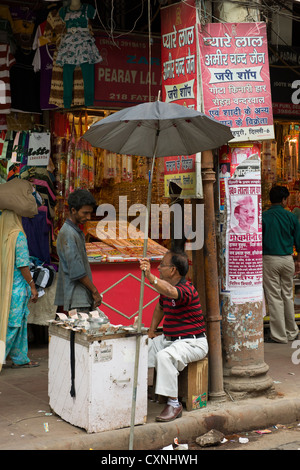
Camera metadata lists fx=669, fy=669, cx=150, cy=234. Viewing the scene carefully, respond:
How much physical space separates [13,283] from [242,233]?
263 cm

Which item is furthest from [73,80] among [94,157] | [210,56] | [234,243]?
[234,243]

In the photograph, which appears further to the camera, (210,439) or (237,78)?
(237,78)

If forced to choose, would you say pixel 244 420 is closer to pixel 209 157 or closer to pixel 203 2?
pixel 209 157

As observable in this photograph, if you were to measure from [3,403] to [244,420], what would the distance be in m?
2.17

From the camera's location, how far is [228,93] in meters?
6.12

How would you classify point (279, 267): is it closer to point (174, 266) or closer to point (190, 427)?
point (174, 266)

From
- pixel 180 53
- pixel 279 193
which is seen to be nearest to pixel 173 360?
pixel 180 53

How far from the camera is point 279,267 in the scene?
8.89 metres

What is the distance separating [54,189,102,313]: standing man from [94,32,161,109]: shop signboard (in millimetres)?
2907

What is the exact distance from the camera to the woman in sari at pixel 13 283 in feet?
23.7

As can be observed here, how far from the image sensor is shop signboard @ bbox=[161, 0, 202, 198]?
6.09 metres

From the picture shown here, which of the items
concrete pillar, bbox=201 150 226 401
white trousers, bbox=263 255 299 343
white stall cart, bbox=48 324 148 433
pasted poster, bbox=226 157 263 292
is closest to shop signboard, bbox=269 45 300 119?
white trousers, bbox=263 255 299 343

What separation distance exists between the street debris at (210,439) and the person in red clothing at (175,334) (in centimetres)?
28

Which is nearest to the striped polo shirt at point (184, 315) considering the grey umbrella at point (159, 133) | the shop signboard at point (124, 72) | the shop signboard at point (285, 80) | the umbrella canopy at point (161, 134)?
the grey umbrella at point (159, 133)
